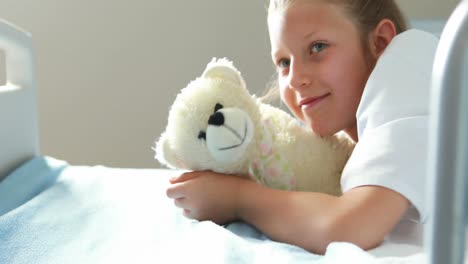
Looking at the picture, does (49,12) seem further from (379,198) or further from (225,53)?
(379,198)

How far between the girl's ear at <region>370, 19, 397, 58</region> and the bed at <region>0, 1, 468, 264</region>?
0.36 m

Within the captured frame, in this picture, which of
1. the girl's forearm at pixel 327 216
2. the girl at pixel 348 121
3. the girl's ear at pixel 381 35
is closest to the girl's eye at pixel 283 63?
the girl at pixel 348 121

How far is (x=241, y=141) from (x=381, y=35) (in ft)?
1.04

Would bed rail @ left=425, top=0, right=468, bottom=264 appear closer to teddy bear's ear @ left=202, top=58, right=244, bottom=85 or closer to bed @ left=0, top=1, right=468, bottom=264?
bed @ left=0, top=1, right=468, bottom=264

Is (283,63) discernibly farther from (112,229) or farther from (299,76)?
(112,229)

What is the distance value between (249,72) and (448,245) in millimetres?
1715

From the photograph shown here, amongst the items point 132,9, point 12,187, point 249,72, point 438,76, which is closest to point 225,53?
point 249,72

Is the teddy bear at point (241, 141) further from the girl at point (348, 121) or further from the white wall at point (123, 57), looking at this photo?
the white wall at point (123, 57)

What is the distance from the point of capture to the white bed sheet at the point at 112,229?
0.72m

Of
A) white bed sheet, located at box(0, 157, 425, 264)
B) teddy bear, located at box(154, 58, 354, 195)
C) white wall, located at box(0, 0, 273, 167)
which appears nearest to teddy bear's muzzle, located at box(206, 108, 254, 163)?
teddy bear, located at box(154, 58, 354, 195)

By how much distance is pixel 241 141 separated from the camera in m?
0.87

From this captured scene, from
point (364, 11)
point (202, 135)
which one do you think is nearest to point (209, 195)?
point (202, 135)

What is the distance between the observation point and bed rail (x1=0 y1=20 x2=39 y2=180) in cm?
114

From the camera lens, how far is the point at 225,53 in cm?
208
